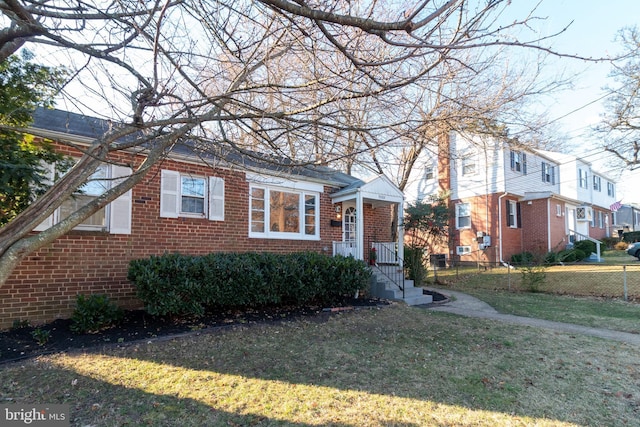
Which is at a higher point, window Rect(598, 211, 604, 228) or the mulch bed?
window Rect(598, 211, 604, 228)

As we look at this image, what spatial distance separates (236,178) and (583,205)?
2287 centimetres

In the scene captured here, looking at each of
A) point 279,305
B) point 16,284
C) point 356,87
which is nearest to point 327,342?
point 279,305

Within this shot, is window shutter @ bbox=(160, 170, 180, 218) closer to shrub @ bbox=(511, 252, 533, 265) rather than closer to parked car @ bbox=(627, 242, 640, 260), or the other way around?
shrub @ bbox=(511, 252, 533, 265)

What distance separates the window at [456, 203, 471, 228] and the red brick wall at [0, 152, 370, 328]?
41.1 feet

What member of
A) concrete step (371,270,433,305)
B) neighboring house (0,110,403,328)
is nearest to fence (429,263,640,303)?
concrete step (371,270,433,305)

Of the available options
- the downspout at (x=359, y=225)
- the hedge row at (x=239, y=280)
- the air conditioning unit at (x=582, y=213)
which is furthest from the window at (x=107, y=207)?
the air conditioning unit at (x=582, y=213)

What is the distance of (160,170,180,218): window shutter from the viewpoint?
26.0 feet

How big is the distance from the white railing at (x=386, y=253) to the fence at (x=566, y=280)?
3618mm

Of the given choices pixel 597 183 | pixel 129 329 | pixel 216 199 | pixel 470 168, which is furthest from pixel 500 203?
pixel 129 329

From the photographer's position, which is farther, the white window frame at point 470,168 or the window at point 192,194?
the white window frame at point 470,168

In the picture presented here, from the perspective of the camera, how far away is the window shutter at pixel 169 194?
7934 millimetres

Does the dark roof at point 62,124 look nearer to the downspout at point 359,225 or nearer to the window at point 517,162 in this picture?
the downspout at point 359,225

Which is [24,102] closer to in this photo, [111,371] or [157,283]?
[157,283]

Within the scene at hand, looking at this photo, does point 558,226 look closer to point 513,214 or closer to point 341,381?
point 513,214
